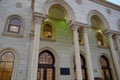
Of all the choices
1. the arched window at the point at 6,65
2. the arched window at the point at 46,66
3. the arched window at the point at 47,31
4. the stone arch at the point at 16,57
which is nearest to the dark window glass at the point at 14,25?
the stone arch at the point at 16,57

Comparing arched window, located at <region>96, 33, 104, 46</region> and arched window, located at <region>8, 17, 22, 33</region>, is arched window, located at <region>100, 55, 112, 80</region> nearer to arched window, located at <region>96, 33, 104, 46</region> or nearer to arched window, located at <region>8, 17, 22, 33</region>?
arched window, located at <region>96, 33, 104, 46</region>

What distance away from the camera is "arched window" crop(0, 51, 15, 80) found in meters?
6.70

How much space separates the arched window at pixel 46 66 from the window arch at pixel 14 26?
2.35 meters

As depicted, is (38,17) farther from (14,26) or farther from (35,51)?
(14,26)

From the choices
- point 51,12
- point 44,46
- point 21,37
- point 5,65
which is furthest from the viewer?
point 51,12

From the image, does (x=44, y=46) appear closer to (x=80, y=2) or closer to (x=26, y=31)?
(x=26, y=31)

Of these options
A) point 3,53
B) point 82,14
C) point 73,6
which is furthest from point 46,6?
point 3,53

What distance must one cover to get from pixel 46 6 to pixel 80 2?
3027mm

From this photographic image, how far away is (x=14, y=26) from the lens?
7.96 metres

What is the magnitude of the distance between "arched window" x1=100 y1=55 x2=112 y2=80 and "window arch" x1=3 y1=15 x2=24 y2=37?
8018 mm

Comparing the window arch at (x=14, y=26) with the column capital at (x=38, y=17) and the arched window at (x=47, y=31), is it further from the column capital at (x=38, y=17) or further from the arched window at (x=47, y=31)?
the column capital at (x=38, y=17)

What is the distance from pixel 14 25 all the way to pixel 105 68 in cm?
910

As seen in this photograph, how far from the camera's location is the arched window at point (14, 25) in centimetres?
783

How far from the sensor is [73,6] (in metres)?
7.99
